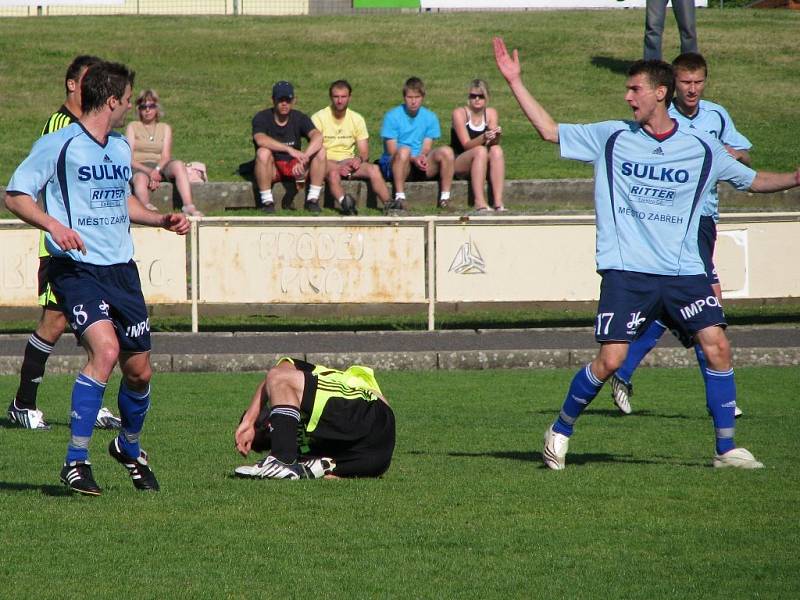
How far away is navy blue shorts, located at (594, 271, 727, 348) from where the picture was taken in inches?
283

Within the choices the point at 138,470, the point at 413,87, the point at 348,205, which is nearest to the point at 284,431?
the point at 138,470

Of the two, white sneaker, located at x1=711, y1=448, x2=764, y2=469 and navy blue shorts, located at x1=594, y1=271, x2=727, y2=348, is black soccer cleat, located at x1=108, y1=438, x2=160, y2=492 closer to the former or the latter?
navy blue shorts, located at x1=594, y1=271, x2=727, y2=348

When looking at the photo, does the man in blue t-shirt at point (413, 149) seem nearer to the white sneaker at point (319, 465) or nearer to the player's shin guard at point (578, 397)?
the player's shin guard at point (578, 397)

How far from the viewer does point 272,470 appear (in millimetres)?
6941

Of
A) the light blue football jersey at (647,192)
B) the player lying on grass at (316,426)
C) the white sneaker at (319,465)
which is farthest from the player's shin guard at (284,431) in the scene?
the light blue football jersey at (647,192)

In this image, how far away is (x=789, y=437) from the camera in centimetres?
864

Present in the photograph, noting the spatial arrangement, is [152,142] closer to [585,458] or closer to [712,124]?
[712,124]

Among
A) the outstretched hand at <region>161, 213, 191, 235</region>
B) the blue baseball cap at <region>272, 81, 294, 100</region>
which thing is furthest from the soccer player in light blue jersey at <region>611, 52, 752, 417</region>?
the blue baseball cap at <region>272, 81, 294, 100</region>

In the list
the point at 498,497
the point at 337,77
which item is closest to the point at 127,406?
the point at 498,497

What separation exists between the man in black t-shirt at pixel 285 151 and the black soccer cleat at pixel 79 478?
1026 cm

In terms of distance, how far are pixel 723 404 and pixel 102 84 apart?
12.3 ft

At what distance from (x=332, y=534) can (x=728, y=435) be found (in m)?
2.73

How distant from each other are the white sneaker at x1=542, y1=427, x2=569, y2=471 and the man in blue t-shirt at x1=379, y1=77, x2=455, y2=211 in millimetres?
9619

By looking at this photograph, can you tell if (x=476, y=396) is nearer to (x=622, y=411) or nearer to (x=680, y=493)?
(x=622, y=411)
